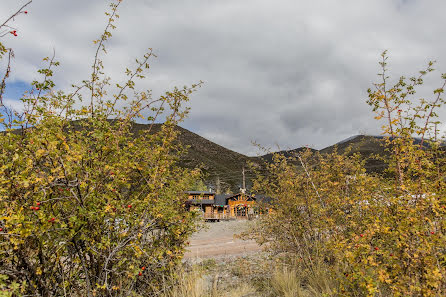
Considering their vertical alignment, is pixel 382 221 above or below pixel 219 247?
above

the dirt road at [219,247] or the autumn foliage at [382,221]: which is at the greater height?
the autumn foliage at [382,221]

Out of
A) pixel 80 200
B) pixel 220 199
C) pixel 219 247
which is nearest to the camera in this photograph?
pixel 80 200

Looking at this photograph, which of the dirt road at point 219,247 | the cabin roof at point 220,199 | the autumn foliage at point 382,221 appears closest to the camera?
the autumn foliage at point 382,221

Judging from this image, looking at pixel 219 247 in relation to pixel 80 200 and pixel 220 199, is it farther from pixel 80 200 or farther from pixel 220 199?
pixel 220 199

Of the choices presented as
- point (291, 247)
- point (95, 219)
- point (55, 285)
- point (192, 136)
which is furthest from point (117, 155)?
point (192, 136)

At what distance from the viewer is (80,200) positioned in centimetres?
291

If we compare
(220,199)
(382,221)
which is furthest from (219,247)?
(220,199)

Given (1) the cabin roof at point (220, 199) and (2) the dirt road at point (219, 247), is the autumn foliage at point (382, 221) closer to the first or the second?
(2) the dirt road at point (219, 247)

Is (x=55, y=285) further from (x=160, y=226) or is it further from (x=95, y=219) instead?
(x=160, y=226)

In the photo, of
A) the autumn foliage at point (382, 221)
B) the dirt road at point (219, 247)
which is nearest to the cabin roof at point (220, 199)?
the dirt road at point (219, 247)

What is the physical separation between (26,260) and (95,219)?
91cm

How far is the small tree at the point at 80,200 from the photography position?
2.67 metres

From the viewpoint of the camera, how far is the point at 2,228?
2.65 m

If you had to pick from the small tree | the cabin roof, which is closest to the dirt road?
the small tree
